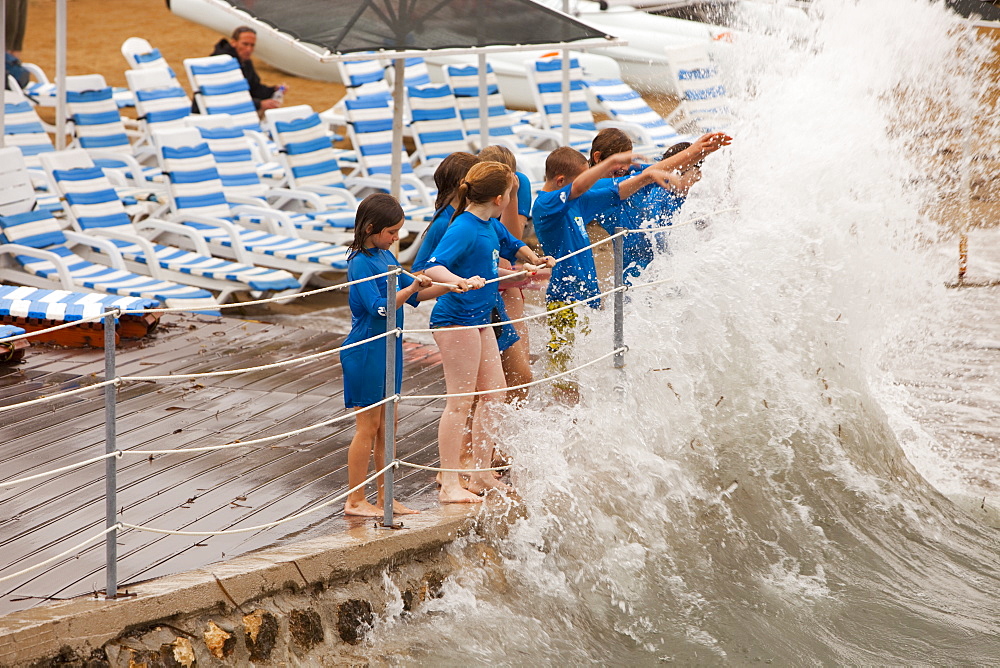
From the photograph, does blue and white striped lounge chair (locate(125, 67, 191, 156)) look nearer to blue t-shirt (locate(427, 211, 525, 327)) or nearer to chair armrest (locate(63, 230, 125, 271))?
chair armrest (locate(63, 230, 125, 271))

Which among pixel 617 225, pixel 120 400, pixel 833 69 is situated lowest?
pixel 120 400

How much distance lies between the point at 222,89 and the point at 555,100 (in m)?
4.32

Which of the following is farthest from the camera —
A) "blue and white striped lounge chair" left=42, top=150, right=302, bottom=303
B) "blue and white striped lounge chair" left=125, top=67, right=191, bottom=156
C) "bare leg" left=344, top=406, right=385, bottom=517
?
"blue and white striped lounge chair" left=125, top=67, right=191, bottom=156

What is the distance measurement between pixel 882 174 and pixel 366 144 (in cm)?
633

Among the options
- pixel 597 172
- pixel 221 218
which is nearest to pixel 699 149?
pixel 597 172

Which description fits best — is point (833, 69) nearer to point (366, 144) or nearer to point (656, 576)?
point (656, 576)

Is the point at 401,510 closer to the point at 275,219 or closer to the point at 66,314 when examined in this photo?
the point at 66,314

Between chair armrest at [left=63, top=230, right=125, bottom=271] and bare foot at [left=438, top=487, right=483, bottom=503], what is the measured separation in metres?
5.14

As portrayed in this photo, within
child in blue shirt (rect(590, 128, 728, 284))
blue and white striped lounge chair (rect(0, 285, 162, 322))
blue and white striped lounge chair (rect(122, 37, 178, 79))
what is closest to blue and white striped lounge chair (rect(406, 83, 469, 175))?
blue and white striped lounge chair (rect(122, 37, 178, 79))

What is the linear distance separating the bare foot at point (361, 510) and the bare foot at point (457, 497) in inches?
12.7

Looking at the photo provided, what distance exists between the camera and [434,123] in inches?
511

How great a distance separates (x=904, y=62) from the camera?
9867 millimetres

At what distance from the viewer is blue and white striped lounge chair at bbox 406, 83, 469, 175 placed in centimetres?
1285

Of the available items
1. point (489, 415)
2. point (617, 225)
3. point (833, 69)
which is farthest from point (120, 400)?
point (833, 69)
